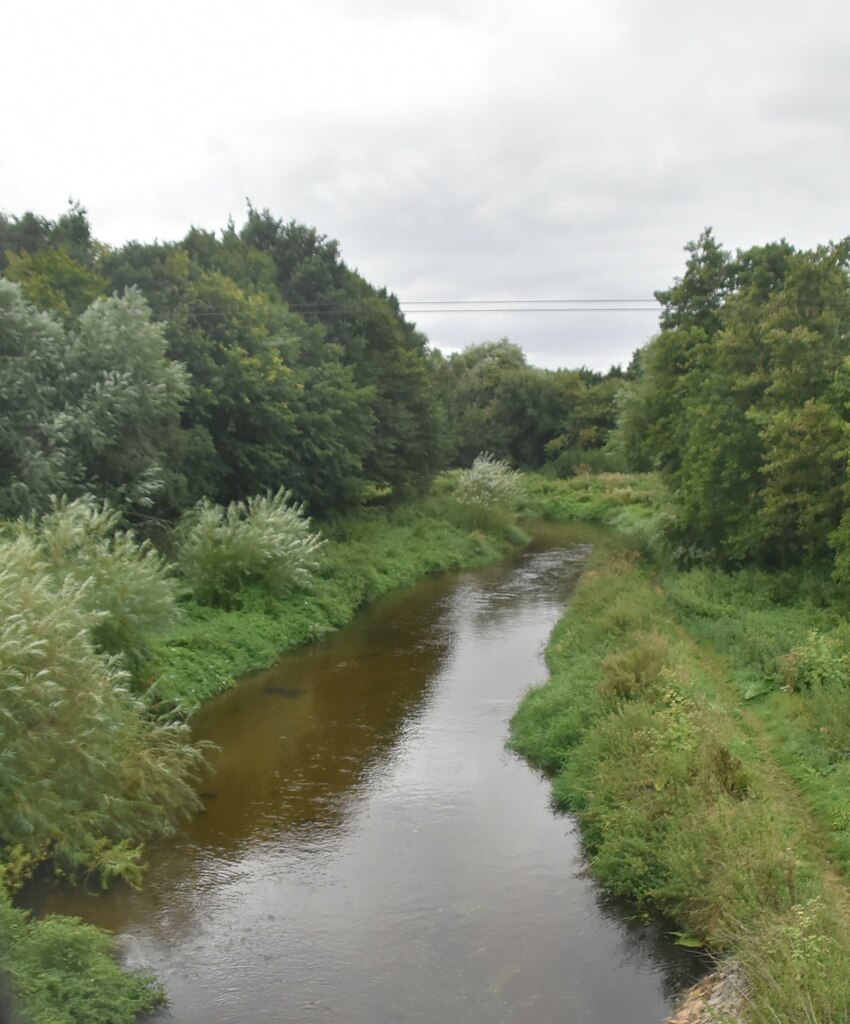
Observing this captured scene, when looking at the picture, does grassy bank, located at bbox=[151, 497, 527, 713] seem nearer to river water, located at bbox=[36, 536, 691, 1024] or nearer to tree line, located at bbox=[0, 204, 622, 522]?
river water, located at bbox=[36, 536, 691, 1024]

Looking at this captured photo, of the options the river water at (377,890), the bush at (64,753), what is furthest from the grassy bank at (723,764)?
the bush at (64,753)

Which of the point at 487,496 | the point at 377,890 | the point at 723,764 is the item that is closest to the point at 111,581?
the point at 377,890

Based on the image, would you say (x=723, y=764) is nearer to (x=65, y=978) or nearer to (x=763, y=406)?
(x=65, y=978)

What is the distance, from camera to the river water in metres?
8.57

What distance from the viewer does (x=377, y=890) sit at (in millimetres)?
10523

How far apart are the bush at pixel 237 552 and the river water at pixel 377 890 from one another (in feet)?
12.5

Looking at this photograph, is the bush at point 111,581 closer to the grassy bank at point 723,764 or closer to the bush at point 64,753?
the bush at point 64,753

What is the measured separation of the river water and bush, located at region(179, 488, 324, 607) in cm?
382

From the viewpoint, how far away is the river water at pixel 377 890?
8570 millimetres

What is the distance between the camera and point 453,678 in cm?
1903

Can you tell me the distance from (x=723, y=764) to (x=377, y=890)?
4.45 m

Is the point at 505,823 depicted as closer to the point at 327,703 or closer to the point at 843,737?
the point at 843,737

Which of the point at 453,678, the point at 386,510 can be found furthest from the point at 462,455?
the point at 453,678

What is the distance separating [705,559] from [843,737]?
38.8 feet
